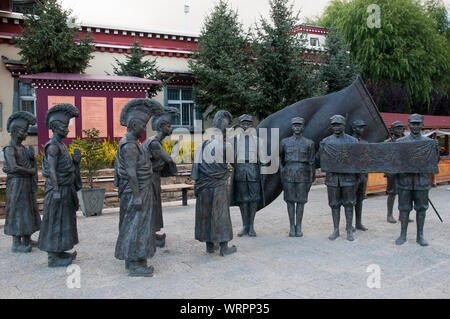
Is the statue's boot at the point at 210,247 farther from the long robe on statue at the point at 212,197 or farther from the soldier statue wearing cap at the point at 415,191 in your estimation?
A: the soldier statue wearing cap at the point at 415,191

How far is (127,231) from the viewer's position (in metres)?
4.61

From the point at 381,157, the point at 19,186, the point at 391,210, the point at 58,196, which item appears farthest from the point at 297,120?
the point at 19,186

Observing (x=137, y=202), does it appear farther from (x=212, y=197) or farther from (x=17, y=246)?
(x=17, y=246)

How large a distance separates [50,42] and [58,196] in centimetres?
1031

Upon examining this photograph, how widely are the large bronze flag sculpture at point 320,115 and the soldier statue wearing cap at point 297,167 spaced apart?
528 millimetres

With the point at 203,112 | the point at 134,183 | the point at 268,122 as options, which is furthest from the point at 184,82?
the point at 134,183

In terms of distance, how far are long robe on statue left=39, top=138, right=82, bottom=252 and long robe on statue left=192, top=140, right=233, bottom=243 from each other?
1.72 metres

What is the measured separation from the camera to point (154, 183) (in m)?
5.82

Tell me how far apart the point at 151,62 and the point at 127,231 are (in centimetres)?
1198

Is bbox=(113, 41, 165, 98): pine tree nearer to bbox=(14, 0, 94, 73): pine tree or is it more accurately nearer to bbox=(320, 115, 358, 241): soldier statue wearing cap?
bbox=(14, 0, 94, 73): pine tree

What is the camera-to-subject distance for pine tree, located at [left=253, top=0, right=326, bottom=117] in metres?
14.5

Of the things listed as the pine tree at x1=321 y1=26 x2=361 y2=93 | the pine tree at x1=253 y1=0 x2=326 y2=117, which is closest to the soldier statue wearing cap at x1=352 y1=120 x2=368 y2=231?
the pine tree at x1=253 y1=0 x2=326 y2=117

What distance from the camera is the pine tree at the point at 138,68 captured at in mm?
14899

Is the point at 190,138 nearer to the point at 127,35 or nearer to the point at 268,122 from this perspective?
the point at 127,35
